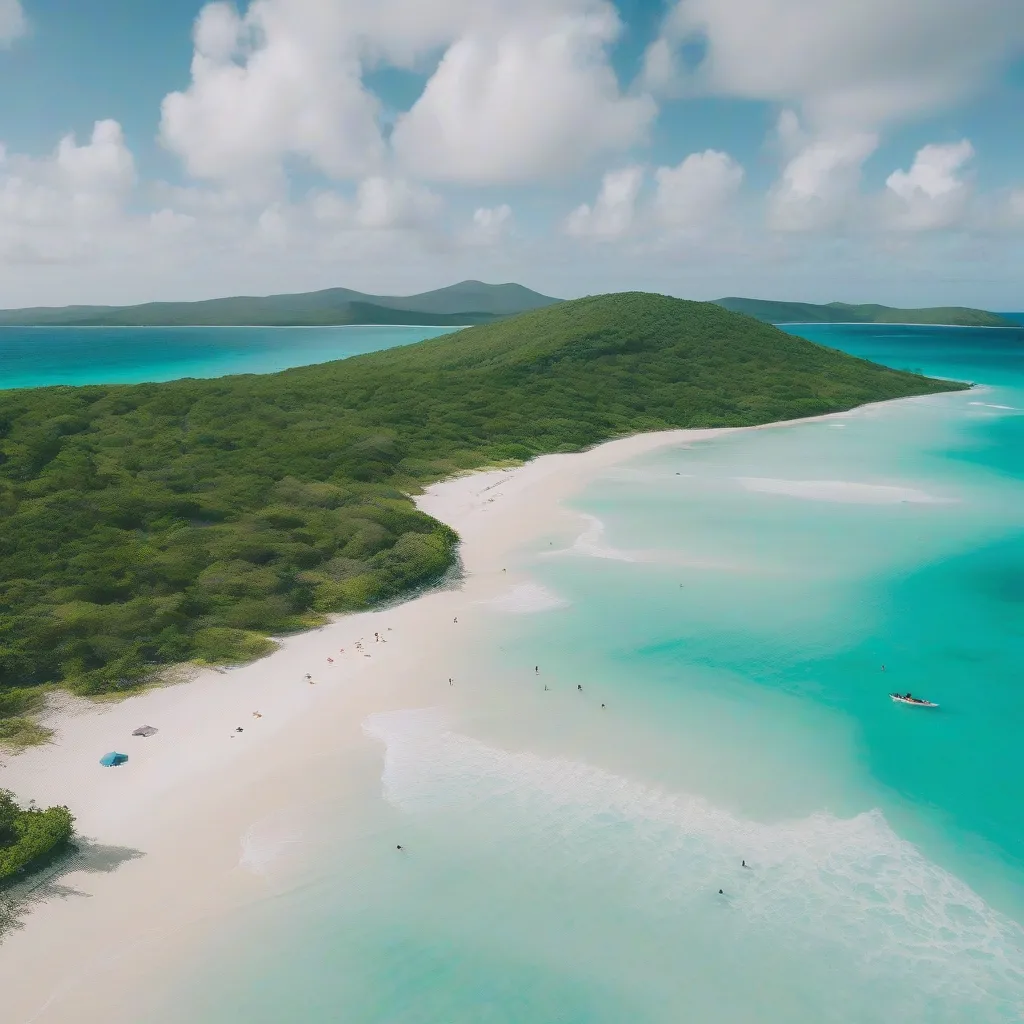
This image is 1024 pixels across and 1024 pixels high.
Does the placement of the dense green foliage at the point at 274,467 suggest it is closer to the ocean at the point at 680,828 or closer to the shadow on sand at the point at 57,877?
the shadow on sand at the point at 57,877

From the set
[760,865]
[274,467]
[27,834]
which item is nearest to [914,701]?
[760,865]

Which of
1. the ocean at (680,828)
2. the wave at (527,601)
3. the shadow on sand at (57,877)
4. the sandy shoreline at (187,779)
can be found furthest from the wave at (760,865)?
the wave at (527,601)

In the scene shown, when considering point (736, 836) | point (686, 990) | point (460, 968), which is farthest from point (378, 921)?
point (736, 836)

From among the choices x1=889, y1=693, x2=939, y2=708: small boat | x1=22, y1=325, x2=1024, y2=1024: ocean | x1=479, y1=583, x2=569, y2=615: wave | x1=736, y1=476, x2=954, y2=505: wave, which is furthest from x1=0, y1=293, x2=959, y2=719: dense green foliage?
x1=889, y1=693, x2=939, y2=708: small boat

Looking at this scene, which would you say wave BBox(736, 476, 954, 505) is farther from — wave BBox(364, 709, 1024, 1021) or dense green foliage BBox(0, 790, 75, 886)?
dense green foliage BBox(0, 790, 75, 886)

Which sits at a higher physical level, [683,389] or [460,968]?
[683,389]

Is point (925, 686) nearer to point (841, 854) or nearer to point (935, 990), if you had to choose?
point (841, 854)
